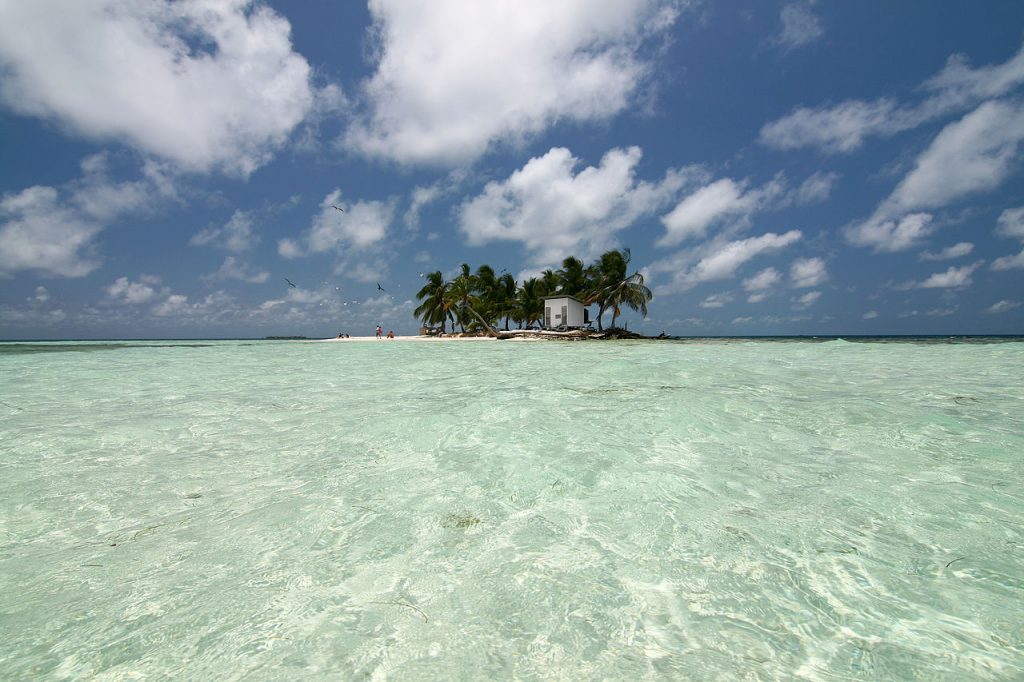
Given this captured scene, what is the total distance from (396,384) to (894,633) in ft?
27.7

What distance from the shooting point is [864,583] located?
2.24 metres

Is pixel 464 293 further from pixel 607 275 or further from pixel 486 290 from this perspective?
pixel 607 275

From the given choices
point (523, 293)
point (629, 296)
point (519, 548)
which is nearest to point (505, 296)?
point (523, 293)

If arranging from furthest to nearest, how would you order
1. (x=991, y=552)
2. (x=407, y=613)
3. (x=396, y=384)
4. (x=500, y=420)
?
(x=396, y=384) → (x=500, y=420) → (x=991, y=552) → (x=407, y=613)

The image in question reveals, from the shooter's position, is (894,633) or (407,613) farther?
(407,613)

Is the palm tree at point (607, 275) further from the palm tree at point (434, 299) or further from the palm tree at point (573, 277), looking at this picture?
the palm tree at point (434, 299)

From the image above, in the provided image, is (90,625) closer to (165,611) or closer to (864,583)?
(165,611)

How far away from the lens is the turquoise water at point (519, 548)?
5.94 feet

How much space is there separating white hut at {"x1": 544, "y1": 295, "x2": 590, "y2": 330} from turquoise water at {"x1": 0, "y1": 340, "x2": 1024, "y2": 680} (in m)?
38.4

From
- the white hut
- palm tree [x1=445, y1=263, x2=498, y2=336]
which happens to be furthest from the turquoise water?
palm tree [x1=445, y1=263, x2=498, y2=336]

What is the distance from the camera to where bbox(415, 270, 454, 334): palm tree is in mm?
53000

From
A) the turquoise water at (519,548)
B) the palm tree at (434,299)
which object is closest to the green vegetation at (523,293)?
the palm tree at (434,299)

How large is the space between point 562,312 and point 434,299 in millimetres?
17243

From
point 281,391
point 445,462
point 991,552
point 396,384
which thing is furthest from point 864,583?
point 281,391
